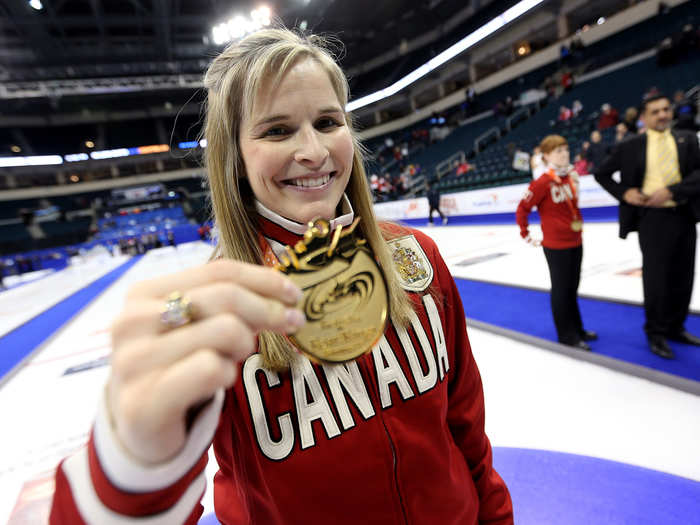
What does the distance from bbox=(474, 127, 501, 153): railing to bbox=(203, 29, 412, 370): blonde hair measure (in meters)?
18.6

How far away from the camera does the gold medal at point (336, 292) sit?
0.49m

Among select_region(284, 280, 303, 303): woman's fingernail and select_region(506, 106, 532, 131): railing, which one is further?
select_region(506, 106, 532, 131): railing

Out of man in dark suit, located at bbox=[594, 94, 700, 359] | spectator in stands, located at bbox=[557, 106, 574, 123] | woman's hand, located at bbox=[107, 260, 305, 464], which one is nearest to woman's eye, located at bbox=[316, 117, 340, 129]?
woman's hand, located at bbox=[107, 260, 305, 464]

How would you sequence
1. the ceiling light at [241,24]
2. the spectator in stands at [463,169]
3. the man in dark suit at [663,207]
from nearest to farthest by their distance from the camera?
the man in dark suit at [663,207], the ceiling light at [241,24], the spectator in stands at [463,169]

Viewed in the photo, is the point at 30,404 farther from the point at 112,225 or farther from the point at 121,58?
the point at 112,225

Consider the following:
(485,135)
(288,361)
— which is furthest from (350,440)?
(485,135)

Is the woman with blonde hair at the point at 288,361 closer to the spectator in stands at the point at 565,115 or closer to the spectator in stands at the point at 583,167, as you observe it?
the spectator in stands at the point at 583,167

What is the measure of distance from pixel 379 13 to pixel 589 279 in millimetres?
18060

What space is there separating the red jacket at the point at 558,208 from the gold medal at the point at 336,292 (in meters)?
2.50

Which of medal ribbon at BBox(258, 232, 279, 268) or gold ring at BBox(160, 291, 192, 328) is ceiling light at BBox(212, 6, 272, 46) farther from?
gold ring at BBox(160, 291, 192, 328)

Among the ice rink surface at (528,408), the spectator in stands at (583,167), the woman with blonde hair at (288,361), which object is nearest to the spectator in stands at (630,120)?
the spectator in stands at (583,167)

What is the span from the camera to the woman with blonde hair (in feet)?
1.27

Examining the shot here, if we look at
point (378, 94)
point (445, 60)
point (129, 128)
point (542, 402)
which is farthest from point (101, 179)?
point (542, 402)

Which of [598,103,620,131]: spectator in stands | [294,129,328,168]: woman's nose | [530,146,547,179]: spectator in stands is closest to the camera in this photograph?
[294,129,328,168]: woman's nose
